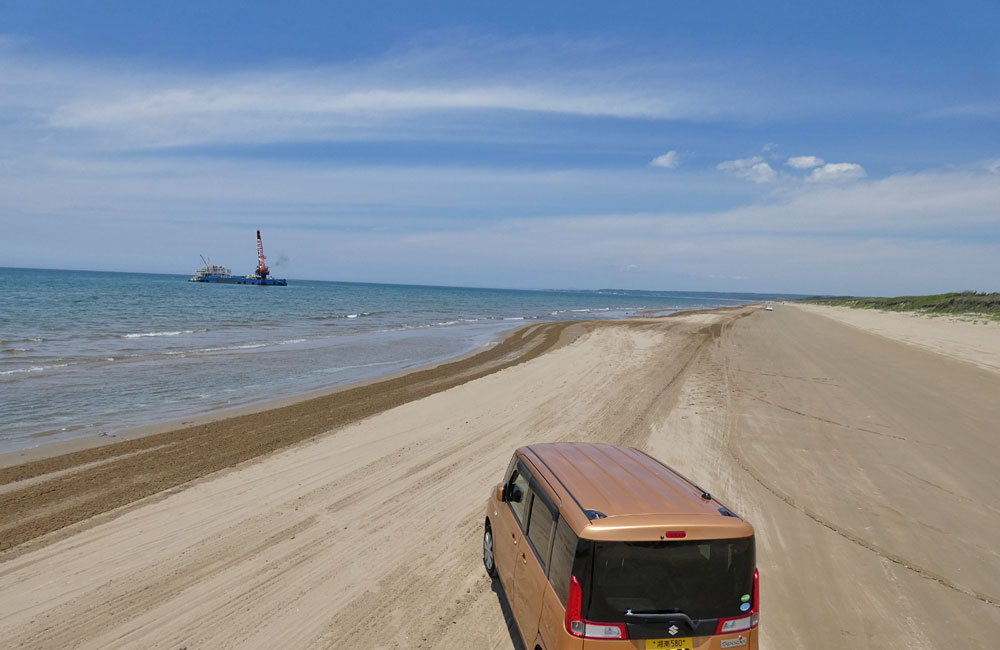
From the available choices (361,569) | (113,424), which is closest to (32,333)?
(113,424)

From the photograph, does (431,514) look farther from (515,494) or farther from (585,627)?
(585,627)

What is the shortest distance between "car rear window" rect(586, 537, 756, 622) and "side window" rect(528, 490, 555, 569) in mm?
764

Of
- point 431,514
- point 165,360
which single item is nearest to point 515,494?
point 431,514

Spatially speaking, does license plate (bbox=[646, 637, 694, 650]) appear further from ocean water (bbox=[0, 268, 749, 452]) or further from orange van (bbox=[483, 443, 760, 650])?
ocean water (bbox=[0, 268, 749, 452])

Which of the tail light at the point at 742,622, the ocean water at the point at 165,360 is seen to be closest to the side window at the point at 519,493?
the tail light at the point at 742,622

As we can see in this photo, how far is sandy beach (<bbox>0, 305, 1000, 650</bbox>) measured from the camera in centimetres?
583

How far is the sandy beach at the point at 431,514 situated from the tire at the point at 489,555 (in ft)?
0.48

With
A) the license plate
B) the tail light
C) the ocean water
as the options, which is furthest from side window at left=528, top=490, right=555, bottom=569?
the ocean water

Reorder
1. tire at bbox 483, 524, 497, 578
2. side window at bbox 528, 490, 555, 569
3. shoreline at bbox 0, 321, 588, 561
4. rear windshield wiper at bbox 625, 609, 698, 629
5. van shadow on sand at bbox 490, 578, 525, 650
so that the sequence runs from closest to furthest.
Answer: rear windshield wiper at bbox 625, 609, 698, 629
side window at bbox 528, 490, 555, 569
van shadow on sand at bbox 490, 578, 525, 650
tire at bbox 483, 524, 497, 578
shoreline at bbox 0, 321, 588, 561

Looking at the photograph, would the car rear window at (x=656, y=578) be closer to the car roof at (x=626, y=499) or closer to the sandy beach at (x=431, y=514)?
the car roof at (x=626, y=499)

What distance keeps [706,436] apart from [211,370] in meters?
19.3

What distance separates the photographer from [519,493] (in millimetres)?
5781

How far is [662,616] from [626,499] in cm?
86

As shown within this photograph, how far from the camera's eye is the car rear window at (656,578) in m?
3.84
